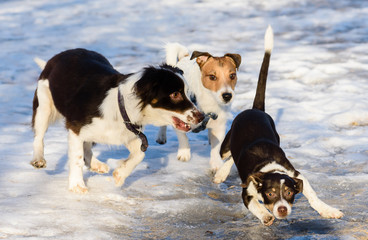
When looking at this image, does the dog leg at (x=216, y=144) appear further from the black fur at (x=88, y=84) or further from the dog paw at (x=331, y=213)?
the dog paw at (x=331, y=213)

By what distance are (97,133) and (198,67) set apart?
2.18 metres

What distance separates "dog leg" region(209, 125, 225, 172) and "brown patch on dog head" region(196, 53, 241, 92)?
1.59 ft

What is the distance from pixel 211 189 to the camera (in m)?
5.46

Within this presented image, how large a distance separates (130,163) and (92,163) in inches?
28.5

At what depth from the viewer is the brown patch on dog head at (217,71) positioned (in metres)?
6.41

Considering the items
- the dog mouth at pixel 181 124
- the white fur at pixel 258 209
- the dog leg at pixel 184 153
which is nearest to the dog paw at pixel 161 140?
the dog leg at pixel 184 153

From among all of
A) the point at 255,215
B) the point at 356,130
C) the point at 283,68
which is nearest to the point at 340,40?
the point at 283,68

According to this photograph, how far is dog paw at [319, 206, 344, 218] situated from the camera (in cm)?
448

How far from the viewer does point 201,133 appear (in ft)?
25.6

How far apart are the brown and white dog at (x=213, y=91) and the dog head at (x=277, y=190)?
1.53 m

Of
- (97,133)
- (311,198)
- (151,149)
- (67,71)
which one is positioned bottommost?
(151,149)

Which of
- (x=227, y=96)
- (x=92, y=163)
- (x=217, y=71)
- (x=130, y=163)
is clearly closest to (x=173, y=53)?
(x=217, y=71)

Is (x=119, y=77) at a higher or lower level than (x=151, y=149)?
higher

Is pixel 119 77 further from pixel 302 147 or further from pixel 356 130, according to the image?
pixel 356 130
